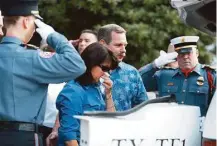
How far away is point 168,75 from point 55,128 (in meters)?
1.51

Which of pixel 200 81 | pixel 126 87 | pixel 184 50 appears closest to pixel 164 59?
pixel 184 50

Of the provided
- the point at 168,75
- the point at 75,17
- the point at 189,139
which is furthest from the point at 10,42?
the point at 75,17

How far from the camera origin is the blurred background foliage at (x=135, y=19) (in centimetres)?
1098

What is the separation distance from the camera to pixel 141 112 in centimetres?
420

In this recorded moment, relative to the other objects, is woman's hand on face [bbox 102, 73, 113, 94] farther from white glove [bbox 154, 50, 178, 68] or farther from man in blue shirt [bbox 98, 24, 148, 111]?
white glove [bbox 154, 50, 178, 68]

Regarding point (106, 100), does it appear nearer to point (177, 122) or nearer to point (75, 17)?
point (177, 122)

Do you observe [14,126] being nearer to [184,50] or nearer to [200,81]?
[200,81]

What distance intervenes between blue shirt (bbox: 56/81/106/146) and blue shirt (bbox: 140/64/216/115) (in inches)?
47.5

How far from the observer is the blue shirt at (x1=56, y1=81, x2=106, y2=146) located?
4.93m

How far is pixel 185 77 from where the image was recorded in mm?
6492

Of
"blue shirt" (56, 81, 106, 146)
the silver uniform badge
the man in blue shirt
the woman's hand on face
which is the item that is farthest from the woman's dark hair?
the silver uniform badge

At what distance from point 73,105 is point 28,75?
514 mm

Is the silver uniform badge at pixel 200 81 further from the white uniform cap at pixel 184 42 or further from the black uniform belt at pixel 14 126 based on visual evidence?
the black uniform belt at pixel 14 126

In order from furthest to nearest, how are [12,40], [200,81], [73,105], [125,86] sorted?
[200,81]
[125,86]
[73,105]
[12,40]
